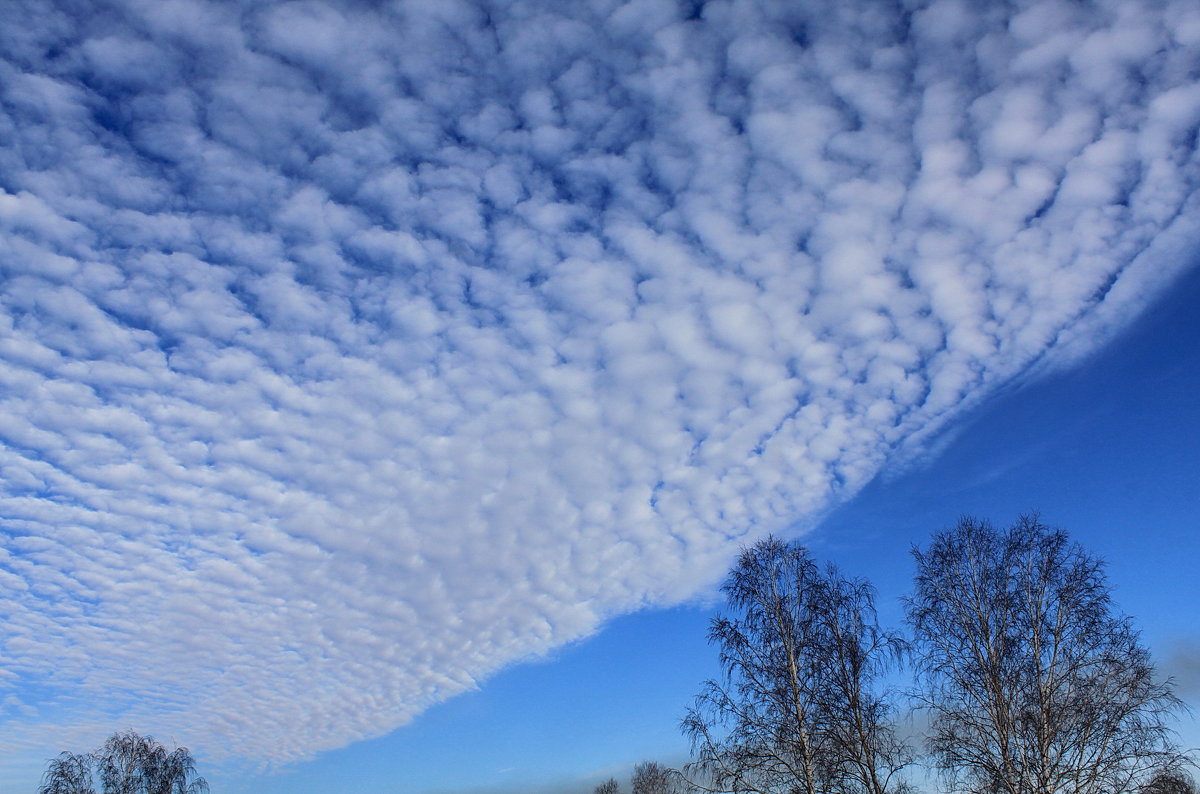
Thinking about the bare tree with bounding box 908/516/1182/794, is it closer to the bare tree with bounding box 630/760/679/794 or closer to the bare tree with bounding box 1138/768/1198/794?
the bare tree with bounding box 1138/768/1198/794

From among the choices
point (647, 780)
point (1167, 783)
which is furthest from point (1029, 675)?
point (647, 780)

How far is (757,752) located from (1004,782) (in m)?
5.51

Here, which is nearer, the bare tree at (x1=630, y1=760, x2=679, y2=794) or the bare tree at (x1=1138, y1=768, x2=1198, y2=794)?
the bare tree at (x1=1138, y1=768, x2=1198, y2=794)

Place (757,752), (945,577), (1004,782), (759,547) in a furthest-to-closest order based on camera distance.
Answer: (759,547) → (945,577) → (757,752) → (1004,782)

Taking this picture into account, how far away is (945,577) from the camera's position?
1962 cm

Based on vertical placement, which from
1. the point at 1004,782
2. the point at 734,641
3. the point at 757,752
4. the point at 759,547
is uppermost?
the point at 759,547

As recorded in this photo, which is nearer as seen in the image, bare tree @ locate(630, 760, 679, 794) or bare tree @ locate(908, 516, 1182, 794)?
bare tree @ locate(908, 516, 1182, 794)

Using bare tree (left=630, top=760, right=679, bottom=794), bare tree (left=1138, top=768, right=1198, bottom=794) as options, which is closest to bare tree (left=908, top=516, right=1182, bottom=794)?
bare tree (left=1138, top=768, right=1198, bottom=794)

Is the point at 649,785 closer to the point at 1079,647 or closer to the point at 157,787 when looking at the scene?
the point at 157,787

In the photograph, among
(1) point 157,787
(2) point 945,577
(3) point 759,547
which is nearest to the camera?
(2) point 945,577

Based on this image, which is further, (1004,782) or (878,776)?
(878,776)

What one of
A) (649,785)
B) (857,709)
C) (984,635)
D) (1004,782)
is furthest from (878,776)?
(649,785)

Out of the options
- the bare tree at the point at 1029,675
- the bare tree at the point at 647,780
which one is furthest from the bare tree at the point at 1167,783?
the bare tree at the point at 647,780

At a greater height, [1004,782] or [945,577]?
[945,577]
